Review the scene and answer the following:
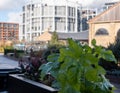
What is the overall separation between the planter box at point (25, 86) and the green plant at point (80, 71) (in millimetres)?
1621

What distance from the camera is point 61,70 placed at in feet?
10.6

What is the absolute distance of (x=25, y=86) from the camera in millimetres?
5992

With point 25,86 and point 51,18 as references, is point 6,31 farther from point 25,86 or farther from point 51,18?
point 25,86

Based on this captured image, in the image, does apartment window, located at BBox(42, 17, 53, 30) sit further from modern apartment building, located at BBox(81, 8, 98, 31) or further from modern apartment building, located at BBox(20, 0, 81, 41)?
modern apartment building, located at BBox(81, 8, 98, 31)

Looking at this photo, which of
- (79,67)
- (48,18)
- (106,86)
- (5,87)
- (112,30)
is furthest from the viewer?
(48,18)

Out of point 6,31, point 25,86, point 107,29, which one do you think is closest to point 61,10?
point 6,31

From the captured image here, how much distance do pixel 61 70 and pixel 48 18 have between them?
10251cm

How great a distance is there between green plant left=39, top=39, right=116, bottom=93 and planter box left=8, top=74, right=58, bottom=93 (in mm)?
1621

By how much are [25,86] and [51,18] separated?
98.9 meters

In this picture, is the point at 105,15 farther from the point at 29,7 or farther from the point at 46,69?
the point at 29,7

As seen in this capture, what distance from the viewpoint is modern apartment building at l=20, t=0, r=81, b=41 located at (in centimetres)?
10400

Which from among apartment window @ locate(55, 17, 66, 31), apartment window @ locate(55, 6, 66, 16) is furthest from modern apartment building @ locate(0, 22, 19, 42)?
apartment window @ locate(55, 6, 66, 16)

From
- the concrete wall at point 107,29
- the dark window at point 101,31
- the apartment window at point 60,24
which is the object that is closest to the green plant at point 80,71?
the concrete wall at point 107,29

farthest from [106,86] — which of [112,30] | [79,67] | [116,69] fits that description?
[112,30]
